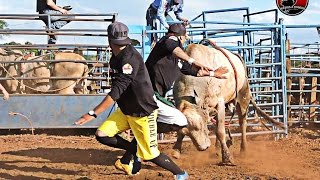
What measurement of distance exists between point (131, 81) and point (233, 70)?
10.8 ft

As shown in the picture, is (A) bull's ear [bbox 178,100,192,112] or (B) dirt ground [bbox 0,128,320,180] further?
(B) dirt ground [bbox 0,128,320,180]

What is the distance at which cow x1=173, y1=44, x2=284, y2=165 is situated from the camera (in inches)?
271

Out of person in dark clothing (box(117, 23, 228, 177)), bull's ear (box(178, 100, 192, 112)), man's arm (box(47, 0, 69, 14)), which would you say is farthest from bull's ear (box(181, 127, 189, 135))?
man's arm (box(47, 0, 69, 14))

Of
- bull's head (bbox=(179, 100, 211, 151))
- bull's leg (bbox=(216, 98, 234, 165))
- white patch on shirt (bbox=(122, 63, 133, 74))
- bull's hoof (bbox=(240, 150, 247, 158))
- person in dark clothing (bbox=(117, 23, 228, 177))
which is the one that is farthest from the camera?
bull's hoof (bbox=(240, 150, 247, 158))

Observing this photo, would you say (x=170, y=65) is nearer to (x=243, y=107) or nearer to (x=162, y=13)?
(x=243, y=107)

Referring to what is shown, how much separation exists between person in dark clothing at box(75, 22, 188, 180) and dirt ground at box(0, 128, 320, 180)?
3.27 feet

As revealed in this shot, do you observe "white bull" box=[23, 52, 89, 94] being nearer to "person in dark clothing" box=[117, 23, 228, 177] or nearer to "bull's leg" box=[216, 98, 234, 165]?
"bull's leg" box=[216, 98, 234, 165]

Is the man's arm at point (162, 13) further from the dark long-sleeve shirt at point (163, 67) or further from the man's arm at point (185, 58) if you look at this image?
the man's arm at point (185, 58)

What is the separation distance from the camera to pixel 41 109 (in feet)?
35.8

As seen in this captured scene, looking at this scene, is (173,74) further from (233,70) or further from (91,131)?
(91,131)

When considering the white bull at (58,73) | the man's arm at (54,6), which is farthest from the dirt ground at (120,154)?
the man's arm at (54,6)

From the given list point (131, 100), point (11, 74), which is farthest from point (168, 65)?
point (11, 74)

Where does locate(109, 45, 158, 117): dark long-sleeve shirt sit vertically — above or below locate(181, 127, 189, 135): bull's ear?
above

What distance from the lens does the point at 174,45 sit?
6988 mm
